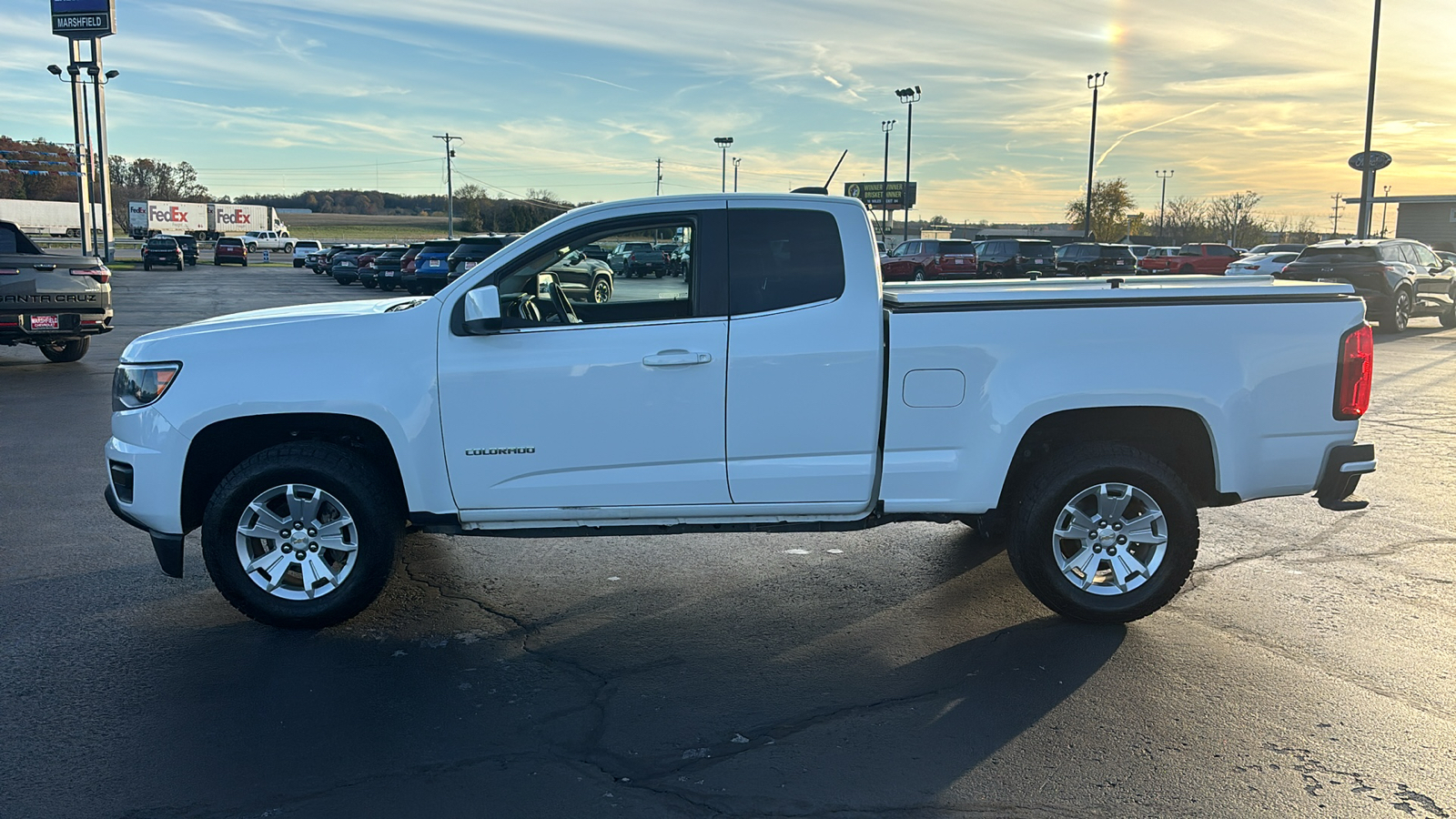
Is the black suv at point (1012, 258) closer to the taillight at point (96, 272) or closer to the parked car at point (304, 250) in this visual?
the taillight at point (96, 272)

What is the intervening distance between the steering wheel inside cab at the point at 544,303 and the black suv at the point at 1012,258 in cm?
3175

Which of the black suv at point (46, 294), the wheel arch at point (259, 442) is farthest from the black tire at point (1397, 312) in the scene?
the black suv at point (46, 294)

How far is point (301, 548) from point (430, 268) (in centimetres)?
2804

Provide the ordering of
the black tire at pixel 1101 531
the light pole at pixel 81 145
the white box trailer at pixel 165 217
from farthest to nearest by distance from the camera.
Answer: the white box trailer at pixel 165 217 < the light pole at pixel 81 145 < the black tire at pixel 1101 531

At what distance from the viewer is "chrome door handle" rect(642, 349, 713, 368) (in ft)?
15.7

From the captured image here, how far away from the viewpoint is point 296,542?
195 inches

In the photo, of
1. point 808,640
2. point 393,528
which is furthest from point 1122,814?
point 393,528

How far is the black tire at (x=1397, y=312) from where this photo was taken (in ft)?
69.3

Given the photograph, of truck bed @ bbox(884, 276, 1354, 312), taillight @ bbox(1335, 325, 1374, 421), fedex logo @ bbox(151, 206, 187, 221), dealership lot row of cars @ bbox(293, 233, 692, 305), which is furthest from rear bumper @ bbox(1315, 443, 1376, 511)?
fedex logo @ bbox(151, 206, 187, 221)

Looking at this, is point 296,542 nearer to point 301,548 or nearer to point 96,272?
point 301,548

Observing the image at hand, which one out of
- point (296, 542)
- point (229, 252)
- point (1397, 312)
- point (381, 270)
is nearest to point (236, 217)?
point (229, 252)

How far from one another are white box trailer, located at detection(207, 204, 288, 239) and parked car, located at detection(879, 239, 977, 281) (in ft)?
282

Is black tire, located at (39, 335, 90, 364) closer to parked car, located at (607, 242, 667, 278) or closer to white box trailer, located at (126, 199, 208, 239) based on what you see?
parked car, located at (607, 242, 667, 278)

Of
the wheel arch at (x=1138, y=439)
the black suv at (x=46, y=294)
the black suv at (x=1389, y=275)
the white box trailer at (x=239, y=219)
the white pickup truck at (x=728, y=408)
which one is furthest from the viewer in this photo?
the white box trailer at (x=239, y=219)
